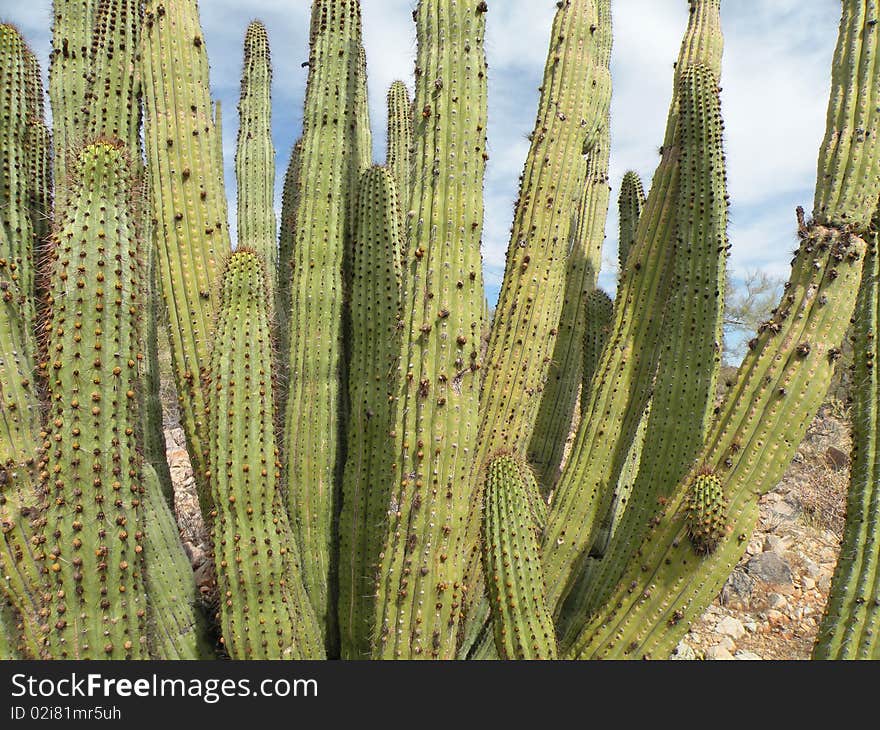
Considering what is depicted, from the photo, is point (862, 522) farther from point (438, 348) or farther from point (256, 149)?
point (256, 149)

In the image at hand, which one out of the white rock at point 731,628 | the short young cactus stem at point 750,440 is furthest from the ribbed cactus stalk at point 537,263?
the white rock at point 731,628

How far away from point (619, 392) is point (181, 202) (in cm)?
293

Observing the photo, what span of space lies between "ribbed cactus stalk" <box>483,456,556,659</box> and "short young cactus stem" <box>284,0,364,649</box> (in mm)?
1373

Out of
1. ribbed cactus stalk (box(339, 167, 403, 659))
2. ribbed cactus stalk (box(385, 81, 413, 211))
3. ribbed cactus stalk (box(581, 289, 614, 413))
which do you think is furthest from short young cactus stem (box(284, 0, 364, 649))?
ribbed cactus stalk (box(581, 289, 614, 413))

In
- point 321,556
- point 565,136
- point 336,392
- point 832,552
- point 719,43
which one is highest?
point 719,43

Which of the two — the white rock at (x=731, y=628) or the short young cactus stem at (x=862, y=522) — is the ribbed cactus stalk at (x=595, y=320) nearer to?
the short young cactus stem at (x=862, y=522)

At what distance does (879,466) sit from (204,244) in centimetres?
364

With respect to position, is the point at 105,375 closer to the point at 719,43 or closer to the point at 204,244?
the point at 204,244

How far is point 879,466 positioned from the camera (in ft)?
8.83

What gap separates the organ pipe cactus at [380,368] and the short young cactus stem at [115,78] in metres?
0.02

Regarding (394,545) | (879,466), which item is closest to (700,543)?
(879,466)

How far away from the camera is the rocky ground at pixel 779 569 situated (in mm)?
6332

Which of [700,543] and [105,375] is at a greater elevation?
[105,375]

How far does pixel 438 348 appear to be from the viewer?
298cm
